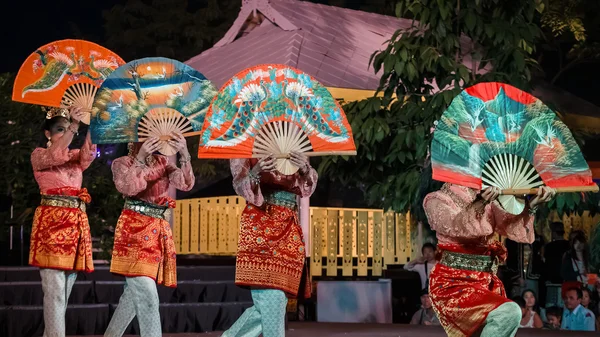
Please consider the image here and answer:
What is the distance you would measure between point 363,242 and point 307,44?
210 cm

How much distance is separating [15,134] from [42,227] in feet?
15.6

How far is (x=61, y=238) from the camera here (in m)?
6.36

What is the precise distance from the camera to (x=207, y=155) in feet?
17.4

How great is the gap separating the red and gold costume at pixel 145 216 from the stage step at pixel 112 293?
9.96 ft

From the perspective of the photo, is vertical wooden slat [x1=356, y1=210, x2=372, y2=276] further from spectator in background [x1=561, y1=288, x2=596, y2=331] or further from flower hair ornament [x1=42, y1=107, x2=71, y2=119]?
flower hair ornament [x1=42, y1=107, x2=71, y2=119]

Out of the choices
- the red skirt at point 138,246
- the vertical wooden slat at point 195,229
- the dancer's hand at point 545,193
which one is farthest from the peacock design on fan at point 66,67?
the vertical wooden slat at point 195,229

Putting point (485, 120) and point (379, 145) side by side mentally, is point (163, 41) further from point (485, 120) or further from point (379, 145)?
point (485, 120)

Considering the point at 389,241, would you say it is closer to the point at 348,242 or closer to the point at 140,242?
the point at 348,242

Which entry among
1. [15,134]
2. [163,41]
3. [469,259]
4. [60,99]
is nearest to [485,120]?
[469,259]

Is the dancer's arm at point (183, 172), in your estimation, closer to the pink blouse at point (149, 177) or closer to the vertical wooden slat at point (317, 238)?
the pink blouse at point (149, 177)

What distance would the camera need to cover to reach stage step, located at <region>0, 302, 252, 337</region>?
776 cm

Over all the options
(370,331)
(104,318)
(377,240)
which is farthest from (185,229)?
(104,318)

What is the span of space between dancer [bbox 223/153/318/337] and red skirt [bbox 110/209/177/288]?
0.56m

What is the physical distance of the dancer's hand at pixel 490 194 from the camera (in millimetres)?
4684
